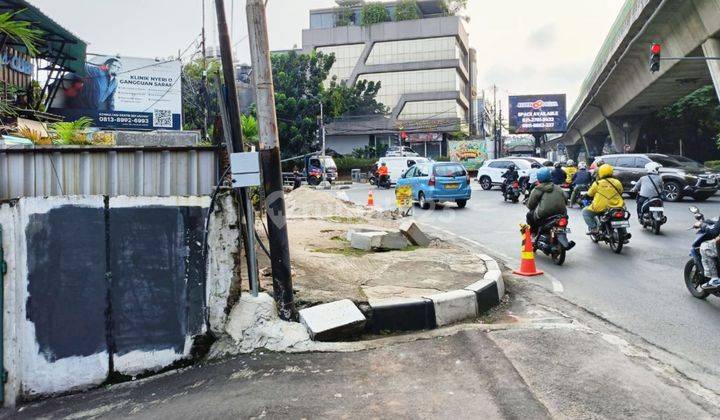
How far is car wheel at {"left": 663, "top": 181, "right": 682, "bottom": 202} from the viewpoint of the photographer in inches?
716

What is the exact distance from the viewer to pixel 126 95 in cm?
2305

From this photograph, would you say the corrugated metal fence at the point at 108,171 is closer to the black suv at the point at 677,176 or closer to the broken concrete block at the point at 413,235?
the broken concrete block at the point at 413,235

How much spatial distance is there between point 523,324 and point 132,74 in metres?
21.6

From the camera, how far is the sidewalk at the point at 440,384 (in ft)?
12.6

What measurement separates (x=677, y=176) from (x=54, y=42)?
19684 millimetres

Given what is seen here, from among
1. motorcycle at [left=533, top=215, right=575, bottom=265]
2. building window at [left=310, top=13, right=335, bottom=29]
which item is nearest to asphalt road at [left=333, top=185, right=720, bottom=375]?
motorcycle at [left=533, top=215, right=575, bottom=265]

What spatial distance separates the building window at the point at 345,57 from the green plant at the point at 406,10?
18.0 ft

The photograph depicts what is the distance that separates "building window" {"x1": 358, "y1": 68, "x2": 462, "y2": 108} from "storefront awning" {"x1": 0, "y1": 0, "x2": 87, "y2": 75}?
45611 millimetres

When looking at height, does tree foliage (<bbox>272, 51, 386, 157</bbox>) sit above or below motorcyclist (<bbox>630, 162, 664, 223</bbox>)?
above

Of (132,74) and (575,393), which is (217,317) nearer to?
(575,393)

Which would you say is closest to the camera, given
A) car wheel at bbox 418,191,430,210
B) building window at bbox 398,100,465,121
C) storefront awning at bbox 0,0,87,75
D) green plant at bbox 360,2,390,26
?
storefront awning at bbox 0,0,87,75

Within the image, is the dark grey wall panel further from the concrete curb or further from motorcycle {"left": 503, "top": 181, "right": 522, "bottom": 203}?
motorcycle {"left": 503, "top": 181, "right": 522, "bottom": 203}

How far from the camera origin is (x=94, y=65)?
73.1 ft

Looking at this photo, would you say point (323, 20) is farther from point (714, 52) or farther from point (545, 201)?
point (545, 201)
